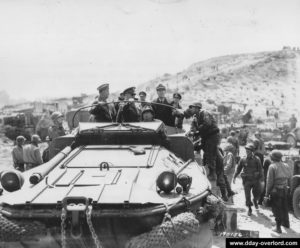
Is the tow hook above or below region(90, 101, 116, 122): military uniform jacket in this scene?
below

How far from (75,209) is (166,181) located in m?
1.05

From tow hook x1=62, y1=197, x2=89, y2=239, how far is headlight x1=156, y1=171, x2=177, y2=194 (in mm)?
876

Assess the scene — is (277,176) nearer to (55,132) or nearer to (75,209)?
(55,132)

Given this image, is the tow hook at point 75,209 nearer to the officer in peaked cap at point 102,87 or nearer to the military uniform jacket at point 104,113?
the military uniform jacket at point 104,113

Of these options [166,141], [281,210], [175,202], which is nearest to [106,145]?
[166,141]

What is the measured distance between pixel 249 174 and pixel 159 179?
16.1 ft

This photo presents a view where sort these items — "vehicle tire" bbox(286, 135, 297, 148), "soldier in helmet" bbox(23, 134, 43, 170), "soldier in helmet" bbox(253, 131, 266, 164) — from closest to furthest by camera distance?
"soldier in helmet" bbox(23, 134, 43, 170), "soldier in helmet" bbox(253, 131, 266, 164), "vehicle tire" bbox(286, 135, 297, 148)

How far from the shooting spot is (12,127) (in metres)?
22.4

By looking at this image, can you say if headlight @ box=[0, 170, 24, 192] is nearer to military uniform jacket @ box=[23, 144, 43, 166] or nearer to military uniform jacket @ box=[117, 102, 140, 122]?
military uniform jacket @ box=[117, 102, 140, 122]

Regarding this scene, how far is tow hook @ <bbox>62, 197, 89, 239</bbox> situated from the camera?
4496 millimetres

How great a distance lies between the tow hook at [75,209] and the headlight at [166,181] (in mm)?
876

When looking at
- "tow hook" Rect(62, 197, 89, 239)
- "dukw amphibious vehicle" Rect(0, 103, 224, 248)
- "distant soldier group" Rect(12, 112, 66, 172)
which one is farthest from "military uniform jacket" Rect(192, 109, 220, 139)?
"tow hook" Rect(62, 197, 89, 239)

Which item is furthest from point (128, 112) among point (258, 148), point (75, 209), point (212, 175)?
point (258, 148)

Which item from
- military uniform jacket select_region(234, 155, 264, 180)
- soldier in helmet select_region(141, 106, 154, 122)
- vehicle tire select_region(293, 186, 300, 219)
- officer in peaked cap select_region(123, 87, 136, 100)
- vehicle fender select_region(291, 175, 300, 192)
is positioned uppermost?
officer in peaked cap select_region(123, 87, 136, 100)
